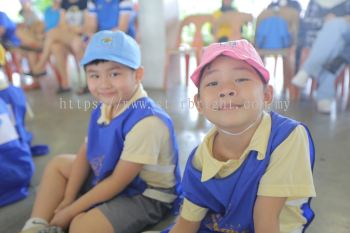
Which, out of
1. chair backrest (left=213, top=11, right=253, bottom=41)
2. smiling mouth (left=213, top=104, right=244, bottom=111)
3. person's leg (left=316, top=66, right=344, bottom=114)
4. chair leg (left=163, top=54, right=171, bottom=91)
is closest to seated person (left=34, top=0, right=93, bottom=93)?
chair leg (left=163, top=54, right=171, bottom=91)

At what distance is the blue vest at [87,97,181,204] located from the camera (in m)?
1.20

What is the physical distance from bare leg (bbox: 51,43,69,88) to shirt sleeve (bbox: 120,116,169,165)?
2.47 metres

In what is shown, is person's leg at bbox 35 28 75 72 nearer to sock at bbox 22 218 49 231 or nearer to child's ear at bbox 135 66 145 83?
child's ear at bbox 135 66 145 83

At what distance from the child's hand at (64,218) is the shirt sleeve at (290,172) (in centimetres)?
67

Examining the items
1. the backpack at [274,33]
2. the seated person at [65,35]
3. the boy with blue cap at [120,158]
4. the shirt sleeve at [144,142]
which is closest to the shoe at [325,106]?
the backpack at [274,33]

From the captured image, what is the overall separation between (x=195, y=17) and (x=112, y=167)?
2279 mm

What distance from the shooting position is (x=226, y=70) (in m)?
0.86

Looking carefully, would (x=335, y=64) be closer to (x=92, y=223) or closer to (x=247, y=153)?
(x=247, y=153)

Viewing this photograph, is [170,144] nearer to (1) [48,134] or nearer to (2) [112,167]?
(2) [112,167]

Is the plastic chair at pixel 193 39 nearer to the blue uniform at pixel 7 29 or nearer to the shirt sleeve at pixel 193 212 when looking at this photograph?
the blue uniform at pixel 7 29

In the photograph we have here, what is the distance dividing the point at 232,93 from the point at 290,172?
0.23 m

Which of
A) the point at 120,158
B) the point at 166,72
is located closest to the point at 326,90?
the point at 166,72

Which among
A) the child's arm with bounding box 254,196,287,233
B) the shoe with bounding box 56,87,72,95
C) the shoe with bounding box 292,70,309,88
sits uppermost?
the shoe with bounding box 292,70,309,88

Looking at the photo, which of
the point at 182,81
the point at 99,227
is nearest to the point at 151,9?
the point at 182,81
